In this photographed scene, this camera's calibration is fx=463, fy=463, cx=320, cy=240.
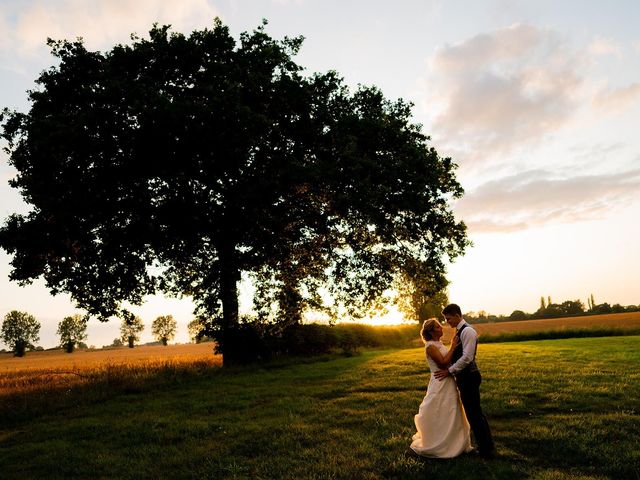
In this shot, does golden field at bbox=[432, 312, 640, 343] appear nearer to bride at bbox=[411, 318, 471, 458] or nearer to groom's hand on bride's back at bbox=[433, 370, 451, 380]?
bride at bbox=[411, 318, 471, 458]

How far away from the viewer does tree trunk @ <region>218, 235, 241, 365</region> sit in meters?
24.3

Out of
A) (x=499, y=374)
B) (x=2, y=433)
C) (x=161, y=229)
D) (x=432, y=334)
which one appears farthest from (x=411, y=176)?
(x=2, y=433)

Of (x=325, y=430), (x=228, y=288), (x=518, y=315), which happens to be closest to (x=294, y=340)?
(x=228, y=288)

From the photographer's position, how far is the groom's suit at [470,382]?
28.6 feet

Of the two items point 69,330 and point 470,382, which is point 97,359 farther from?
point 69,330

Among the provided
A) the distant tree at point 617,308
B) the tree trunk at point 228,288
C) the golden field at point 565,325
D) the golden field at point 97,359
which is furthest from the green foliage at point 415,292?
the distant tree at point 617,308

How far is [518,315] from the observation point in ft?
353

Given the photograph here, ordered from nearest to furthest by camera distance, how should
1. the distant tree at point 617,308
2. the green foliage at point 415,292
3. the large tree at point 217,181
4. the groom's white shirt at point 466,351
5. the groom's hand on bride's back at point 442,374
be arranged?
the groom's white shirt at point 466,351 < the groom's hand on bride's back at point 442,374 < the large tree at point 217,181 < the green foliage at point 415,292 < the distant tree at point 617,308

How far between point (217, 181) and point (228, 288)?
5778mm

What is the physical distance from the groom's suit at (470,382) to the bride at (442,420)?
185mm

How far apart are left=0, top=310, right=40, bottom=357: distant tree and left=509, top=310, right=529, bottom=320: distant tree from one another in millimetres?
107814

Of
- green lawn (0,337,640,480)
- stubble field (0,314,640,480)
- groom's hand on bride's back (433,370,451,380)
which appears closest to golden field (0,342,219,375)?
stubble field (0,314,640,480)

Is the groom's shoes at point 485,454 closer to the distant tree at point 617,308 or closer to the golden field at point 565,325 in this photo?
the golden field at point 565,325

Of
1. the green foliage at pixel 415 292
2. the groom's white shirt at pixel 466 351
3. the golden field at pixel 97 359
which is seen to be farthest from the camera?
the golden field at pixel 97 359
